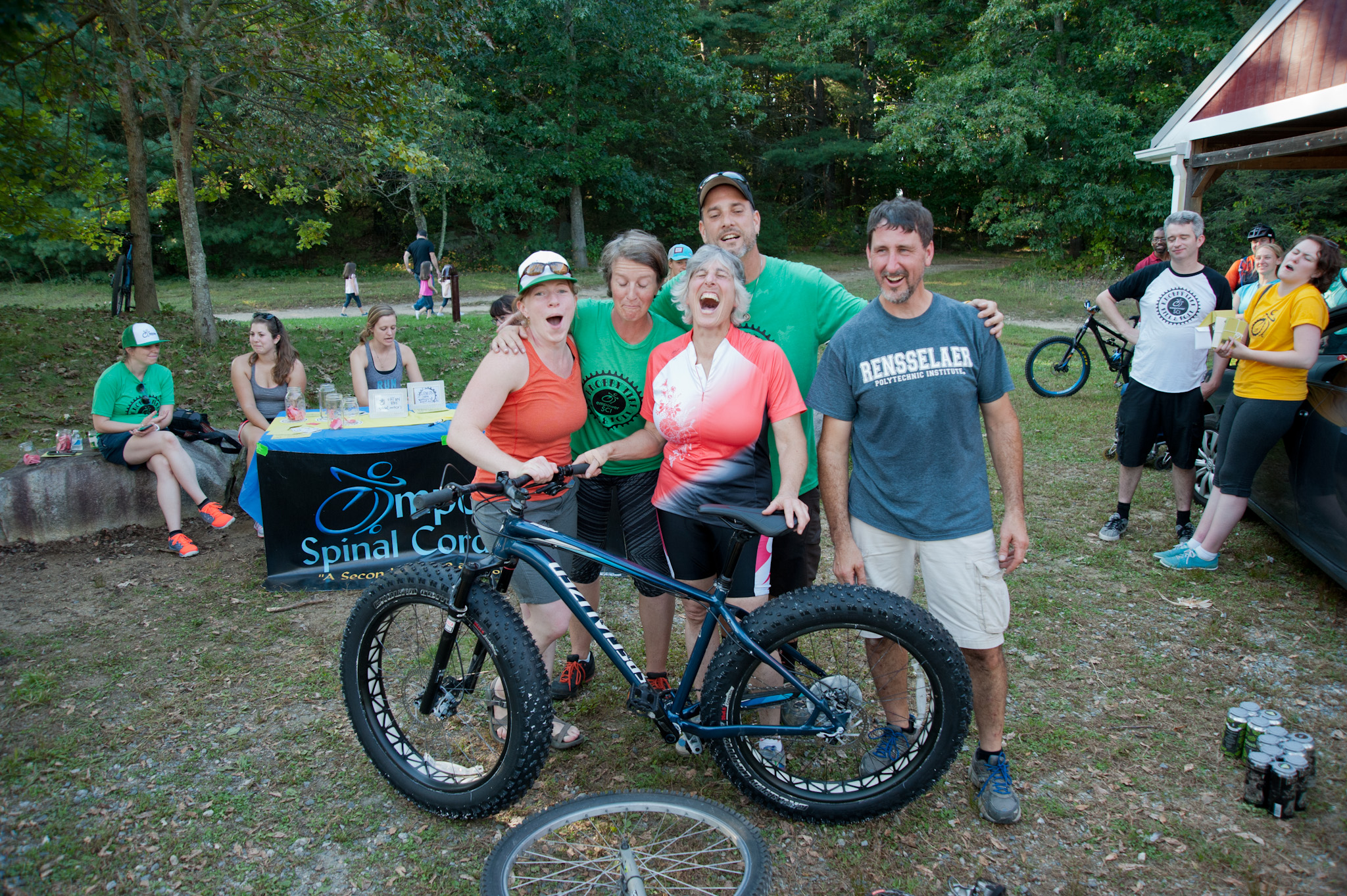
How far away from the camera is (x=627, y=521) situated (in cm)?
320

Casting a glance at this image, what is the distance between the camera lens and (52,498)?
5.48m

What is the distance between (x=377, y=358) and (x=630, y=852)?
4513mm

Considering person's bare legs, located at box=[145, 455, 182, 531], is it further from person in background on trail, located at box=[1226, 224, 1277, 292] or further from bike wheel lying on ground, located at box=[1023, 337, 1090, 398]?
bike wheel lying on ground, located at box=[1023, 337, 1090, 398]

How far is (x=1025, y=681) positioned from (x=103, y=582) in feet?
17.1

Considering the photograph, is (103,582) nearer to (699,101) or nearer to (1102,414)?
(1102,414)

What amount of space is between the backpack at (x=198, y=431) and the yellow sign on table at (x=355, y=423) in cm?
113

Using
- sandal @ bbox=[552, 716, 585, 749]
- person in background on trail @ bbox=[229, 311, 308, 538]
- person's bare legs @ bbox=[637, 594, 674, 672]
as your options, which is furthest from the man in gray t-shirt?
person in background on trail @ bbox=[229, 311, 308, 538]

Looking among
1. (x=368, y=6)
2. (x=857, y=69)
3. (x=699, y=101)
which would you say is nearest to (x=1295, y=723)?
(x=368, y=6)

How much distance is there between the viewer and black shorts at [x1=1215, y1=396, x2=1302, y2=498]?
4.37m

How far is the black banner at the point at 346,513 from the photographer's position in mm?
4695

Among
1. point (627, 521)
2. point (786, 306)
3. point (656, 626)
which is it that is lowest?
point (656, 626)

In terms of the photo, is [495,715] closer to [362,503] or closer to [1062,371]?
[362,503]

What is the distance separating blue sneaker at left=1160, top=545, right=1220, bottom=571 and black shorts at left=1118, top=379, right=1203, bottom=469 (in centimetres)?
57

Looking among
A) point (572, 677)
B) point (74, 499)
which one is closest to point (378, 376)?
point (74, 499)
